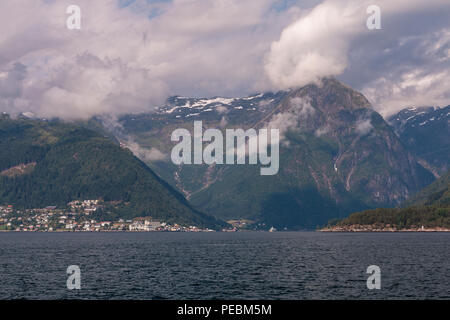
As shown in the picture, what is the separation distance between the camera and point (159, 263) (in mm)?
181125

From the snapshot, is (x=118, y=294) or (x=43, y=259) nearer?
(x=118, y=294)

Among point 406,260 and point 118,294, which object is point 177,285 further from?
point 406,260

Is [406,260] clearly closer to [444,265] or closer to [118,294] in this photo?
[444,265]

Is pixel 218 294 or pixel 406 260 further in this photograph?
pixel 406 260

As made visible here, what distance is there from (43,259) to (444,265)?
12585cm
